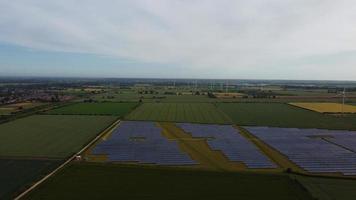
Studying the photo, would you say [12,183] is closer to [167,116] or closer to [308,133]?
[308,133]

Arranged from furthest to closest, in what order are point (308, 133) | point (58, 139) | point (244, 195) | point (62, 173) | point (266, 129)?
point (266, 129) → point (308, 133) → point (58, 139) → point (62, 173) → point (244, 195)

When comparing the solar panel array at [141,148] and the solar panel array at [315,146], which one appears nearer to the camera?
the solar panel array at [315,146]

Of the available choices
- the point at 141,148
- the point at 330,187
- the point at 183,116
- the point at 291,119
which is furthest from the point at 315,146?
the point at 183,116

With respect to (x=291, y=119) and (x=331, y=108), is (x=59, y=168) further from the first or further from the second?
(x=331, y=108)

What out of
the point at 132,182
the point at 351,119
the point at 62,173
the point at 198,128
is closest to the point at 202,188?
the point at 132,182

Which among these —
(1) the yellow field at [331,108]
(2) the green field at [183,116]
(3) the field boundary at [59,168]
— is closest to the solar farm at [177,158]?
(3) the field boundary at [59,168]

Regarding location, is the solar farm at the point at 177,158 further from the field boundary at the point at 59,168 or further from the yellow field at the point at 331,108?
the yellow field at the point at 331,108
